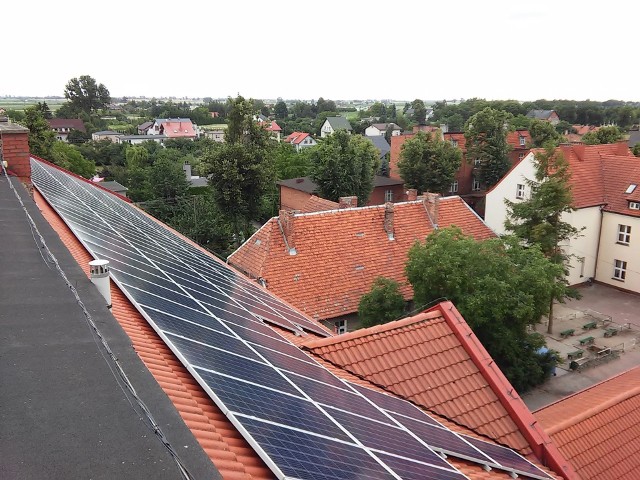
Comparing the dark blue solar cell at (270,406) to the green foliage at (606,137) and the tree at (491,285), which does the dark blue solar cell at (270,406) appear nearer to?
the tree at (491,285)

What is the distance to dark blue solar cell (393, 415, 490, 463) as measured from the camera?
7.34m

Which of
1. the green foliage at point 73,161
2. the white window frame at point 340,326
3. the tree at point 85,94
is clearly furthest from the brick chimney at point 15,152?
the tree at point 85,94

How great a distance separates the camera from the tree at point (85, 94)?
145 meters

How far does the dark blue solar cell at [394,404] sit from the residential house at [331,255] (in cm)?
1278

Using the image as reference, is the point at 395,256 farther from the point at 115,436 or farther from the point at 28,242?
the point at 115,436

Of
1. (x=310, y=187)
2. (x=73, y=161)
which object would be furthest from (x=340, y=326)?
(x=73, y=161)

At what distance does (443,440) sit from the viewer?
7641mm

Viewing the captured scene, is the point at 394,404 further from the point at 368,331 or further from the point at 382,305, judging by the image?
the point at 382,305

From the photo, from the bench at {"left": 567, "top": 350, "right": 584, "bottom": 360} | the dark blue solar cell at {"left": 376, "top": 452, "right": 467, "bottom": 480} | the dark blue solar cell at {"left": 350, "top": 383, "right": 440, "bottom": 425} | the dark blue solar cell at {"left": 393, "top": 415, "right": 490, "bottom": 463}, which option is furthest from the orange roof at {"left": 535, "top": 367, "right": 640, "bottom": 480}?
the bench at {"left": 567, "top": 350, "right": 584, "bottom": 360}

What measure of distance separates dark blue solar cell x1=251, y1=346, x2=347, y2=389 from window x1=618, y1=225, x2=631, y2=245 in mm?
29350

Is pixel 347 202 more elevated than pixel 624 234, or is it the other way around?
pixel 347 202

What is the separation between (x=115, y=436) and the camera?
340 cm

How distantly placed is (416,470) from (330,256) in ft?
58.8

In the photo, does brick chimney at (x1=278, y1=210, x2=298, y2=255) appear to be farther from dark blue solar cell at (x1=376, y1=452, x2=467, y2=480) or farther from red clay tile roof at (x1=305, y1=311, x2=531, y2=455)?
dark blue solar cell at (x1=376, y1=452, x2=467, y2=480)
